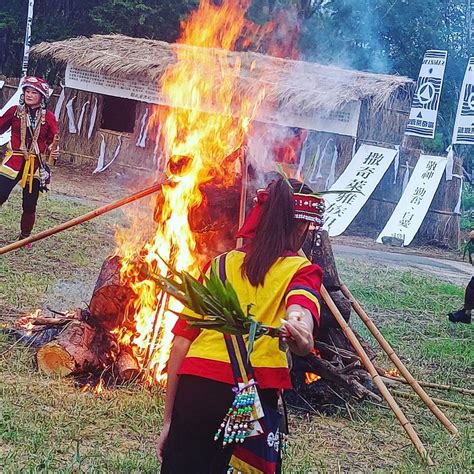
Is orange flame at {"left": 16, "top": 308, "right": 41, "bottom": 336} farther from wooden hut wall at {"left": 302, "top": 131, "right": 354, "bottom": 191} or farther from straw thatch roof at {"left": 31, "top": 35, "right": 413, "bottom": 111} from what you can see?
wooden hut wall at {"left": 302, "top": 131, "right": 354, "bottom": 191}

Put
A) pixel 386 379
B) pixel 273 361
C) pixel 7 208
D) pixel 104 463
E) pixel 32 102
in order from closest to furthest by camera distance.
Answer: pixel 273 361
pixel 104 463
pixel 386 379
pixel 32 102
pixel 7 208

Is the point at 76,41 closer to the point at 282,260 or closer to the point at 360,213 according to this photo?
the point at 360,213

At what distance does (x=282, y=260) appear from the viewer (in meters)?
2.95

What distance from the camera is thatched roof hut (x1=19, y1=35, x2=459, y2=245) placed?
1545 cm

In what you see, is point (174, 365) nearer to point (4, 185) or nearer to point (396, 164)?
point (4, 185)

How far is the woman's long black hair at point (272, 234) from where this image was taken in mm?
2922

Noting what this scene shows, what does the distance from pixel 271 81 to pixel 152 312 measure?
1072 cm

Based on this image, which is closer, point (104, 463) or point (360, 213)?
point (104, 463)

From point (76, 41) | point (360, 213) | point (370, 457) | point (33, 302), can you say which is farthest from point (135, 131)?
point (370, 457)

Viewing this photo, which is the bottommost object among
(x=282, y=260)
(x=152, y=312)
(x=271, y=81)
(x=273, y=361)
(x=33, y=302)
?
(x=33, y=302)

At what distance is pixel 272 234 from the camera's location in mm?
2980

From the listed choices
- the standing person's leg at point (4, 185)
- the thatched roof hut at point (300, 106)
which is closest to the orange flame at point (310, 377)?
the standing person's leg at point (4, 185)

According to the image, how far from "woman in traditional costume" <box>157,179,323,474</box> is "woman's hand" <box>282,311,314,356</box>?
115 millimetres

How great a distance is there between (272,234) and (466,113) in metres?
13.7
